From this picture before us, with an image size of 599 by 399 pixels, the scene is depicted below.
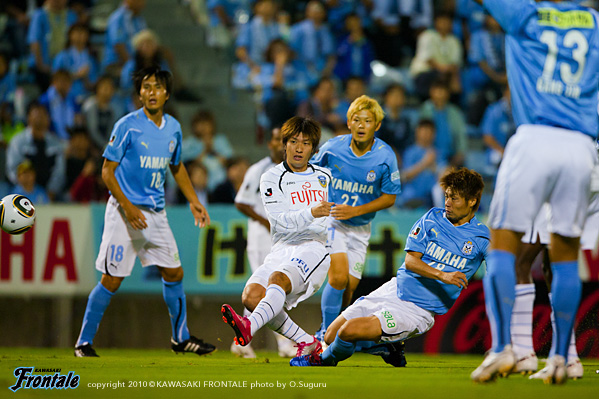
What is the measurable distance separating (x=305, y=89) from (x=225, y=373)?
746 cm

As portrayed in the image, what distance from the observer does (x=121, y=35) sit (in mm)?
12719

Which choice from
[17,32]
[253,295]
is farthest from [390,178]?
[17,32]

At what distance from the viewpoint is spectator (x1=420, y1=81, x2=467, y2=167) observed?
11.6 m

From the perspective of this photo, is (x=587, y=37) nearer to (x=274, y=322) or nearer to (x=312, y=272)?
(x=312, y=272)

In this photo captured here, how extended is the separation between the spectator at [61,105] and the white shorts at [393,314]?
7.11 meters

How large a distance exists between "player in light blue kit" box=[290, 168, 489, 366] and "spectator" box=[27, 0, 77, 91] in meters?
8.51

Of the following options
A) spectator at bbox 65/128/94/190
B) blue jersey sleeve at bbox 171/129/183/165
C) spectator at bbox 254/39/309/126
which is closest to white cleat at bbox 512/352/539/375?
blue jersey sleeve at bbox 171/129/183/165

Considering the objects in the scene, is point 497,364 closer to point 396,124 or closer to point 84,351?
point 84,351

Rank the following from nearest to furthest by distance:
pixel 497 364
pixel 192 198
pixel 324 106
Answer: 1. pixel 497 364
2. pixel 192 198
3. pixel 324 106

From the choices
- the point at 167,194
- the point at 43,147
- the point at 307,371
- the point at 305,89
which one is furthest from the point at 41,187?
the point at 307,371

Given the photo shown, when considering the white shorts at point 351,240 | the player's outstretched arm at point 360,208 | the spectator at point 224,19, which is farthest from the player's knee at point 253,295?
the spectator at point 224,19

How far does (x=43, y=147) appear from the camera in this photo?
10828 mm

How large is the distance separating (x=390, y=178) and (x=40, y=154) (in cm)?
560

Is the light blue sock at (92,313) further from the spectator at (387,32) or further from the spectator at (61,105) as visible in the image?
the spectator at (387,32)
